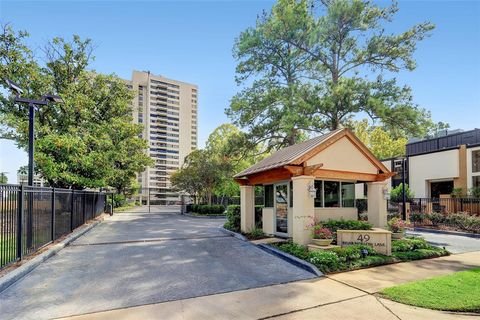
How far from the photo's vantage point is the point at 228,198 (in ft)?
108

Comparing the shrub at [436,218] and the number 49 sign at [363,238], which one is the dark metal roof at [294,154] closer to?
the number 49 sign at [363,238]

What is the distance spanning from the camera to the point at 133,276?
6867 mm

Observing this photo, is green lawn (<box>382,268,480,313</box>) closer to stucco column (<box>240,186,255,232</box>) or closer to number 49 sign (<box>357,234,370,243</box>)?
number 49 sign (<box>357,234,370,243</box>)

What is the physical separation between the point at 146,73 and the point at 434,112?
95921mm

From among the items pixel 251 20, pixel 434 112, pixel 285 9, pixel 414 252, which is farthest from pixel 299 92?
pixel 414 252

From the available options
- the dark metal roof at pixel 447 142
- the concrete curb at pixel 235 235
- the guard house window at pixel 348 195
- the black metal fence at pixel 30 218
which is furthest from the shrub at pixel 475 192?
the black metal fence at pixel 30 218

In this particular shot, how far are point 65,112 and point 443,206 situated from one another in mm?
24575

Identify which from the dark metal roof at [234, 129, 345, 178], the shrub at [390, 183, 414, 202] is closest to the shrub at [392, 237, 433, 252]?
the dark metal roof at [234, 129, 345, 178]

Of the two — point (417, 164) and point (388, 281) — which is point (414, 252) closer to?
→ point (388, 281)

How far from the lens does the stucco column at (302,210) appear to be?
30.6 feet

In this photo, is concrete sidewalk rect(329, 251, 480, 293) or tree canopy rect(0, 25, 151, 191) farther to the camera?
tree canopy rect(0, 25, 151, 191)

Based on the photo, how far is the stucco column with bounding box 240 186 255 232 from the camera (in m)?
13.2

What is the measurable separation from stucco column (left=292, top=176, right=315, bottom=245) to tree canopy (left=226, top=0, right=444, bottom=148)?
8686 millimetres

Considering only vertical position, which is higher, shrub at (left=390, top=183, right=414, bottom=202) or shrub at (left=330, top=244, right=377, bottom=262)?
shrub at (left=390, top=183, right=414, bottom=202)
